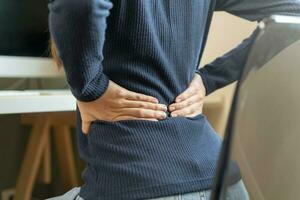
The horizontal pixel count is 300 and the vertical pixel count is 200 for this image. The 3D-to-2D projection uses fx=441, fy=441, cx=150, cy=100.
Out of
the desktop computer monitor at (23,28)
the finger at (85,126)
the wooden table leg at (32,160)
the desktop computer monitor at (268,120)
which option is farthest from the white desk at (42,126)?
the desktop computer monitor at (268,120)

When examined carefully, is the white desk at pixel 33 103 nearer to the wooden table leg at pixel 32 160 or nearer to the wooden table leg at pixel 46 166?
the wooden table leg at pixel 32 160

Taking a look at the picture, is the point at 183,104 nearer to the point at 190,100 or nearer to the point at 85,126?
the point at 190,100

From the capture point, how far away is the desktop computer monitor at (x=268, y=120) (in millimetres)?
346

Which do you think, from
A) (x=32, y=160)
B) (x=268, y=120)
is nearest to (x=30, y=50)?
(x=32, y=160)

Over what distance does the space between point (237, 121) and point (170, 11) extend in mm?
298

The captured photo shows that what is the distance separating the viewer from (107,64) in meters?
0.60

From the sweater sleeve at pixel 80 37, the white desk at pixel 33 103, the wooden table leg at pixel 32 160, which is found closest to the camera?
Result: the sweater sleeve at pixel 80 37

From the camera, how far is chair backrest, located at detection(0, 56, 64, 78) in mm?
1389

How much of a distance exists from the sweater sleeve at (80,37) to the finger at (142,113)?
6 cm

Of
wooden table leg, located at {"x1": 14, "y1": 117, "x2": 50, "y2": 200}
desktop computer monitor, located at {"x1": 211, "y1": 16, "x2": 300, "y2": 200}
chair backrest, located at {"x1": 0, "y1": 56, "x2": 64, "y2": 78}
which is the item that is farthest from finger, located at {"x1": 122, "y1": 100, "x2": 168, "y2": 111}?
wooden table leg, located at {"x1": 14, "y1": 117, "x2": 50, "y2": 200}

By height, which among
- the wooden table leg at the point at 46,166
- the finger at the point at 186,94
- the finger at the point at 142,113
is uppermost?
the finger at the point at 142,113

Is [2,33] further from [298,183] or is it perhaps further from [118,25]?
[298,183]

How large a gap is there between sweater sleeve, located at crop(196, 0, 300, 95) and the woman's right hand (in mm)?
184

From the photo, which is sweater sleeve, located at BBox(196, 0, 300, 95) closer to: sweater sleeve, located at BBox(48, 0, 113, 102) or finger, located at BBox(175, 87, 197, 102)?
finger, located at BBox(175, 87, 197, 102)
